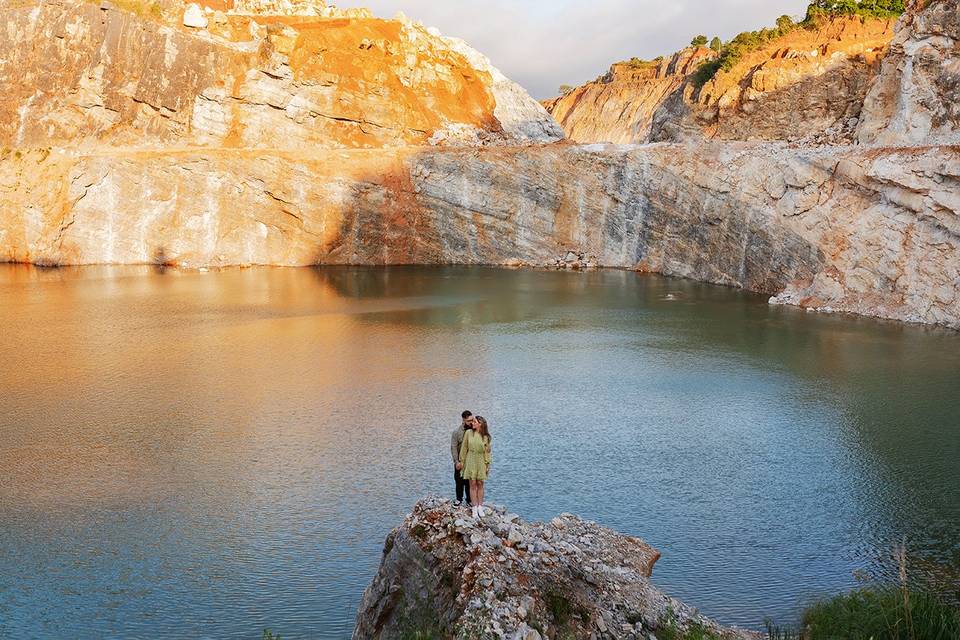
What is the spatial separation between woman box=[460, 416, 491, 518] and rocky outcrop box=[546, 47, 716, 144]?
86.7 m

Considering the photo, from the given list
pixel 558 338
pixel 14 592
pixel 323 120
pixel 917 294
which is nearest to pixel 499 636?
pixel 14 592

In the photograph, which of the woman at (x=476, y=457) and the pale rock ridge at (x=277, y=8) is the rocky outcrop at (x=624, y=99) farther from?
the woman at (x=476, y=457)

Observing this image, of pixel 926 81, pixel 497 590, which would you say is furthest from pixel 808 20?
pixel 497 590

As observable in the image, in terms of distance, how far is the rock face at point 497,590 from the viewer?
→ 9680 millimetres

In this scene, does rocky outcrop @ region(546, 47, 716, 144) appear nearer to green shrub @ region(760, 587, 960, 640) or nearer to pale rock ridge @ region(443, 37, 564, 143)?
pale rock ridge @ region(443, 37, 564, 143)

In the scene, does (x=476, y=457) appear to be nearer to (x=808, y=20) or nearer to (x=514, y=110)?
(x=808, y=20)

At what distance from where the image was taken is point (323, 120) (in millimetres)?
65375

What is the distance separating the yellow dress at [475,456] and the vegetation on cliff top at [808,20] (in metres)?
57.1

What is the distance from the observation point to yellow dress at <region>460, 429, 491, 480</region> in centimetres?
1376

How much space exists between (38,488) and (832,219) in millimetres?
40181

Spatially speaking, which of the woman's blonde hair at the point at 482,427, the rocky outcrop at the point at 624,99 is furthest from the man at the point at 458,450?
the rocky outcrop at the point at 624,99

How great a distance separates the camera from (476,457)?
45.2ft

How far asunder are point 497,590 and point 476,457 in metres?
4.08

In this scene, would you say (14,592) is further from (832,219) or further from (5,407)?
(832,219)
